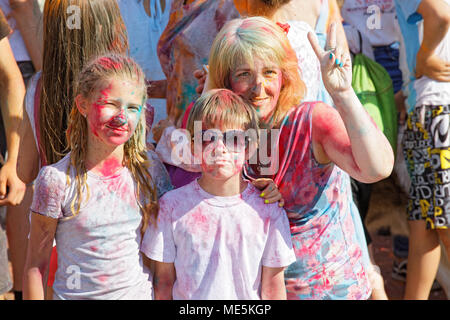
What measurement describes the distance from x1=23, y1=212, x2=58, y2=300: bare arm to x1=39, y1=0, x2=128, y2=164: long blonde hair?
298 mm

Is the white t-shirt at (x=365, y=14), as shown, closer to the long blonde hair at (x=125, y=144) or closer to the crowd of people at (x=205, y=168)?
the crowd of people at (x=205, y=168)

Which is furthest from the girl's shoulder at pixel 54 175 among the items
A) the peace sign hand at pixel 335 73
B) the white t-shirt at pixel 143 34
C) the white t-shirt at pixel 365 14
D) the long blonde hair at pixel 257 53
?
the white t-shirt at pixel 365 14

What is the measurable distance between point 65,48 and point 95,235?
0.69m

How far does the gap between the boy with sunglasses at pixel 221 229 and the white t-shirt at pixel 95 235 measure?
0.08m

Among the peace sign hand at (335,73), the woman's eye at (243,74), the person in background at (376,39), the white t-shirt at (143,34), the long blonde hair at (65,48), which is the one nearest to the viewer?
the peace sign hand at (335,73)

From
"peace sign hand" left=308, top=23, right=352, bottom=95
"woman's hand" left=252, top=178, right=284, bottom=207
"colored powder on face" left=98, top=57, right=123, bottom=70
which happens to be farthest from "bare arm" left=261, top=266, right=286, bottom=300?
"colored powder on face" left=98, top=57, right=123, bottom=70

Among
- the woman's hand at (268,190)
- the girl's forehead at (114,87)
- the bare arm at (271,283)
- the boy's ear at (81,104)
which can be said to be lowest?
the bare arm at (271,283)

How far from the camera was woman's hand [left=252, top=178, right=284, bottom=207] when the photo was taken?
191cm

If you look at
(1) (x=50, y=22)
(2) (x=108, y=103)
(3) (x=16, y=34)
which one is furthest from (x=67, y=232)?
(3) (x=16, y=34)

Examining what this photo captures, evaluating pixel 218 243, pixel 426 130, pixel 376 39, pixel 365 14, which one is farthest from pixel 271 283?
pixel 376 39

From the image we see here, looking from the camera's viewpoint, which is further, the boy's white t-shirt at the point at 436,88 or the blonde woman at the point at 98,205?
the boy's white t-shirt at the point at 436,88

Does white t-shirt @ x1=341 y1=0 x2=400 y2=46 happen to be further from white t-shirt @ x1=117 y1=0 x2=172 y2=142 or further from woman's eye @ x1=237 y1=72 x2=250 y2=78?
→ woman's eye @ x1=237 y1=72 x2=250 y2=78

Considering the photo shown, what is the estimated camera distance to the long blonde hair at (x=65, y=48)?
6.80 feet

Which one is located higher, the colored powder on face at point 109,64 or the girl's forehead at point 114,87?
the colored powder on face at point 109,64
